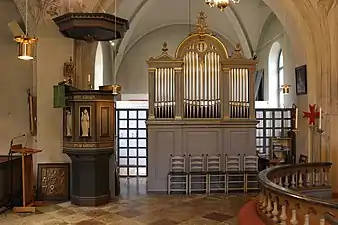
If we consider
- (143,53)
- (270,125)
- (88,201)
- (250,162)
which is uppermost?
(143,53)

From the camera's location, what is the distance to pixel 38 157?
7.93 metres

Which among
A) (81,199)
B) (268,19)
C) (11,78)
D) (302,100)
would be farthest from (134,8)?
(81,199)

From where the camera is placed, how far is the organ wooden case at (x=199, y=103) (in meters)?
8.83

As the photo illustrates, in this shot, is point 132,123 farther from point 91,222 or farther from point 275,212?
point 275,212

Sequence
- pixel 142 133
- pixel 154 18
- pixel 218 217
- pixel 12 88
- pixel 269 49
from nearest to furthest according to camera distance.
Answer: pixel 218 217 < pixel 12 88 < pixel 142 133 < pixel 269 49 < pixel 154 18

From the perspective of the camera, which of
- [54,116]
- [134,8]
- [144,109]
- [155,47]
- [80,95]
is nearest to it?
[80,95]

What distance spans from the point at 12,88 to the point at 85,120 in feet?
7.09

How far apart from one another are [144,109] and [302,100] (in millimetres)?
4218

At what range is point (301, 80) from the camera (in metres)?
8.61

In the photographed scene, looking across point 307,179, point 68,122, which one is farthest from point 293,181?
point 68,122

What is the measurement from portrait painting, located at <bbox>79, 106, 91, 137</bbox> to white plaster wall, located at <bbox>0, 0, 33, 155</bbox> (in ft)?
5.73

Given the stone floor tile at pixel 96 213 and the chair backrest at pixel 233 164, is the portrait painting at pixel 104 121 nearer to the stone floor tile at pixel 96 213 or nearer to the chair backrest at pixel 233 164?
the stone floor tile at pixel 96 213

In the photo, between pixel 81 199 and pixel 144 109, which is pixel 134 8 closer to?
pixel 144 109

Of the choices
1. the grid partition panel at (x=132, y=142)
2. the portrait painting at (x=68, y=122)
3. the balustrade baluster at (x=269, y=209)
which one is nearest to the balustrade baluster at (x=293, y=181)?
the balustrade baluster at (x=269, y=209)
